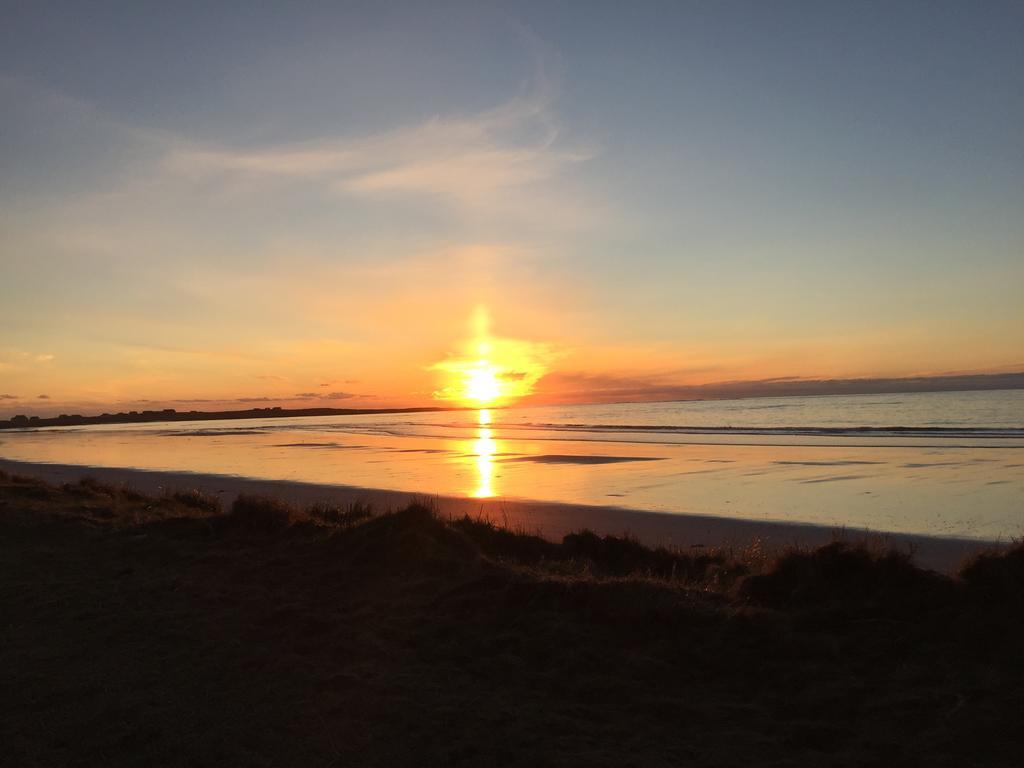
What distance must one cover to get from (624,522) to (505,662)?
1028 cm

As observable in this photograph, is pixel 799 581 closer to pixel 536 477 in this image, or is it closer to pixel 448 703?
pixel 448 703

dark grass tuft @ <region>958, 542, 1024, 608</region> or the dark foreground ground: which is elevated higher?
dark grass tuft @ <region>958, 542, 1024, 608</region>

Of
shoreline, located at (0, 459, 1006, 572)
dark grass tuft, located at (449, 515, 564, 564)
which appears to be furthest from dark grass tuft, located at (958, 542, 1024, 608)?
dark grass tuft, located at (449, 515, 564, 564)

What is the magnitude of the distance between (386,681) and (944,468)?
2417 centimetres

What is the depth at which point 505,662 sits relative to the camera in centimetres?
619

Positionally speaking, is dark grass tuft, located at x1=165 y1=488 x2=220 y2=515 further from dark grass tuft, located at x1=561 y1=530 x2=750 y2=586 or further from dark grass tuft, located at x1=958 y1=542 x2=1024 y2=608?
dark grass tuft, located at x1=958 y1=542 x2=1024 y2=608

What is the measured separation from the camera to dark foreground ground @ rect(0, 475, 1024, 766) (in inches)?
187

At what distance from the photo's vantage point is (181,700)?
558 cm

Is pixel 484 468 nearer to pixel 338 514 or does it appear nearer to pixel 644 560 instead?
pixel 338 514

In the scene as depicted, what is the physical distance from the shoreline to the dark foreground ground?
192 centimetres

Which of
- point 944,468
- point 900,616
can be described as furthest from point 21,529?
point 944,468

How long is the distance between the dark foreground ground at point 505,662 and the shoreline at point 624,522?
192 centimetres

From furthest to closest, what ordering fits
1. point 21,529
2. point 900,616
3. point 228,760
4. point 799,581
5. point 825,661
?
point 21,529, point 799,581, point 900,616, point 825,661, point 228,760

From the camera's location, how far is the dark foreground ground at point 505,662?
4746mm
